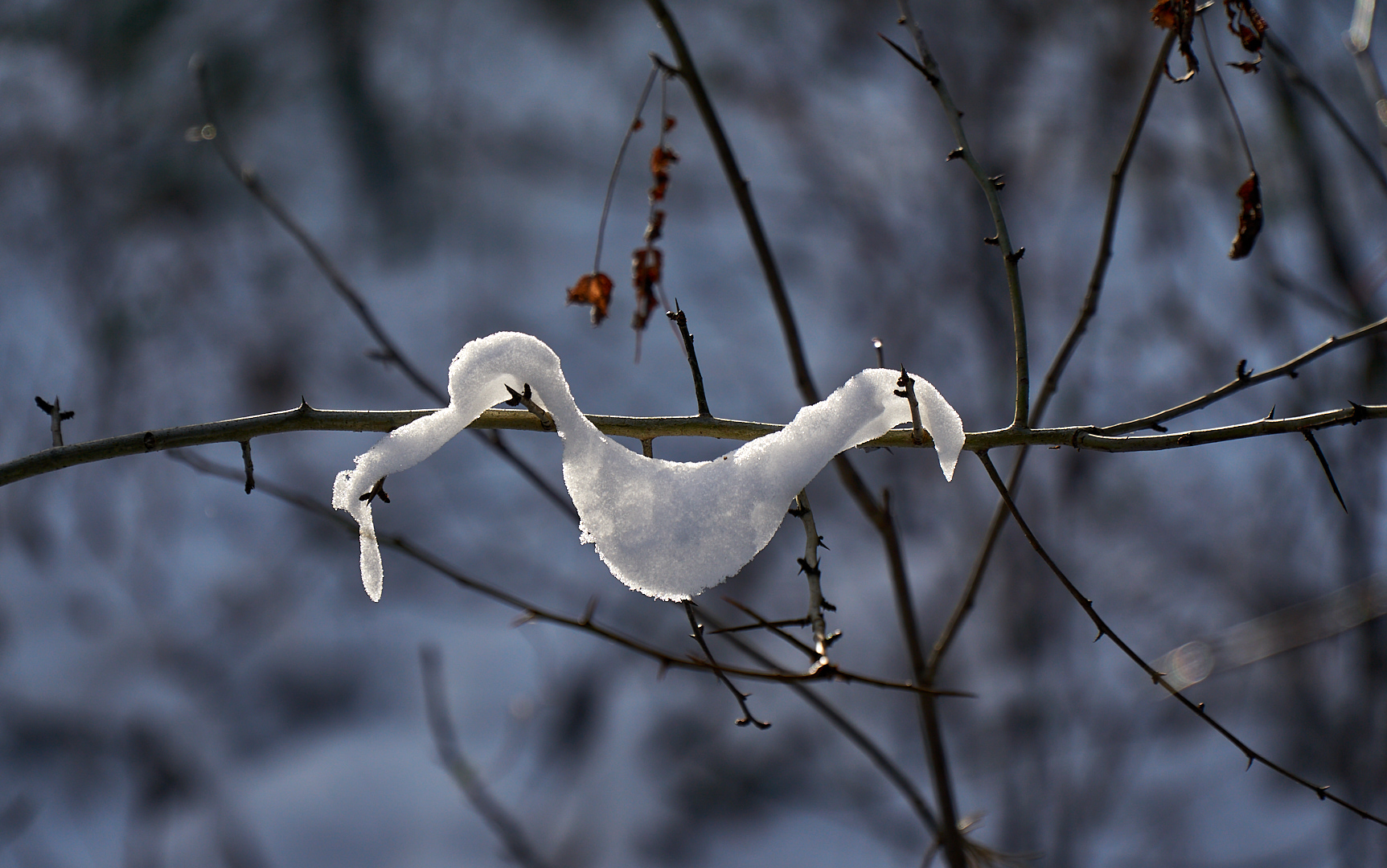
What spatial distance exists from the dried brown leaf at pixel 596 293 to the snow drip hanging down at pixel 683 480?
402 mm

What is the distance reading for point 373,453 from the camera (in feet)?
2.24

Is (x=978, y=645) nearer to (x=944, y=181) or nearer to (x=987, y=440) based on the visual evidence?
(x=944, y=181)

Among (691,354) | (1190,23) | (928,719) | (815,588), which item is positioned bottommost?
(815,588)

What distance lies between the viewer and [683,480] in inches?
29.4

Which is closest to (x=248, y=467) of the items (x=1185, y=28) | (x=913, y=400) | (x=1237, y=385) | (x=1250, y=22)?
(x=913, y=400)

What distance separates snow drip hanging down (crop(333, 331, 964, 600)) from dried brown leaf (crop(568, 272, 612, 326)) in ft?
1.32

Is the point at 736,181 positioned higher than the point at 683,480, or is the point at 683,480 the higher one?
the point at 736,181

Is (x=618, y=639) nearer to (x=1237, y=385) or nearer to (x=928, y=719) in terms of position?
(x=928, y=719)

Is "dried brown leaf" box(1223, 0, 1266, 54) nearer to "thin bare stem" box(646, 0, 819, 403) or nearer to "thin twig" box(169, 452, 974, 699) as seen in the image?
"thin bare stem" box(646, 0, 819, 403)

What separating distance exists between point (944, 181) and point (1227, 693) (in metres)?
2.62

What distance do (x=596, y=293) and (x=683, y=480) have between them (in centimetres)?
46

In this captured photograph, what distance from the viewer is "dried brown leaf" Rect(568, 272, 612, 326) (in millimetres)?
1106

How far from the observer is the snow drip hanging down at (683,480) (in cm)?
70

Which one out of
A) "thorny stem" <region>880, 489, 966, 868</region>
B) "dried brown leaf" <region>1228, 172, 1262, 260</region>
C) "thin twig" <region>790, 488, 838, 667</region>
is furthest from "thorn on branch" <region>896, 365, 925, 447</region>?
"dried brown leaf" <region>1228, 172, 1262, 260</region>
